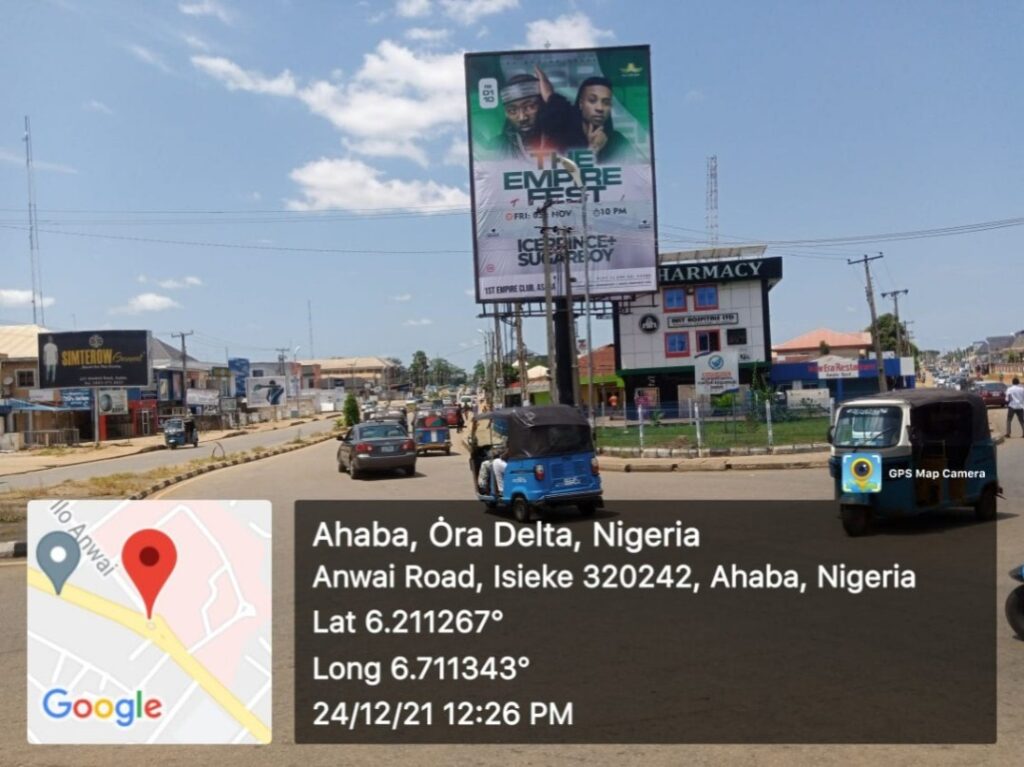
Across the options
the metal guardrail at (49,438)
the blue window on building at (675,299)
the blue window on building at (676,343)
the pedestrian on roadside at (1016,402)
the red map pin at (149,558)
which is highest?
the blue window on building at (675,299)

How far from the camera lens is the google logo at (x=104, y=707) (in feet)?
14.6

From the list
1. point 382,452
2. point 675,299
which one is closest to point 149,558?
point 382,452

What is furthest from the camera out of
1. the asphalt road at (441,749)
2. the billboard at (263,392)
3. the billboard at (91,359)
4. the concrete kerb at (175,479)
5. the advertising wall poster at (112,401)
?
the billboard at (263,392)

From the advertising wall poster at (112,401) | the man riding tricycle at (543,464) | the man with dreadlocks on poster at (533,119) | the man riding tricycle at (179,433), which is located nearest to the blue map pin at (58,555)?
the man riding tricycle at (543,464)

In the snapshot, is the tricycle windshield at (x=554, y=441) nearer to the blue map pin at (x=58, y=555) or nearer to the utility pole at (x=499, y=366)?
the blue map pin at (x=58, y=555)

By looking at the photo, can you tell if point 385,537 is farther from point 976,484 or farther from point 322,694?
point 976,484

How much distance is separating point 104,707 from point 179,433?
53.4 m

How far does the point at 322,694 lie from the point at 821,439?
23352 millimetres

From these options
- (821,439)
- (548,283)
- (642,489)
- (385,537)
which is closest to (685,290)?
(548,283)

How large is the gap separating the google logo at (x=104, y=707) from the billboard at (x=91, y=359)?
210 feet

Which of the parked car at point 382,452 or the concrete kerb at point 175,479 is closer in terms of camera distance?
the concrete kerb at point 175,479

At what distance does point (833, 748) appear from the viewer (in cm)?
532

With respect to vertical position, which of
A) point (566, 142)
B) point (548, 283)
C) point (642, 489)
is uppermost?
point (566, 142)

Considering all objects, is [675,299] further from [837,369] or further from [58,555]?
[58,555]
